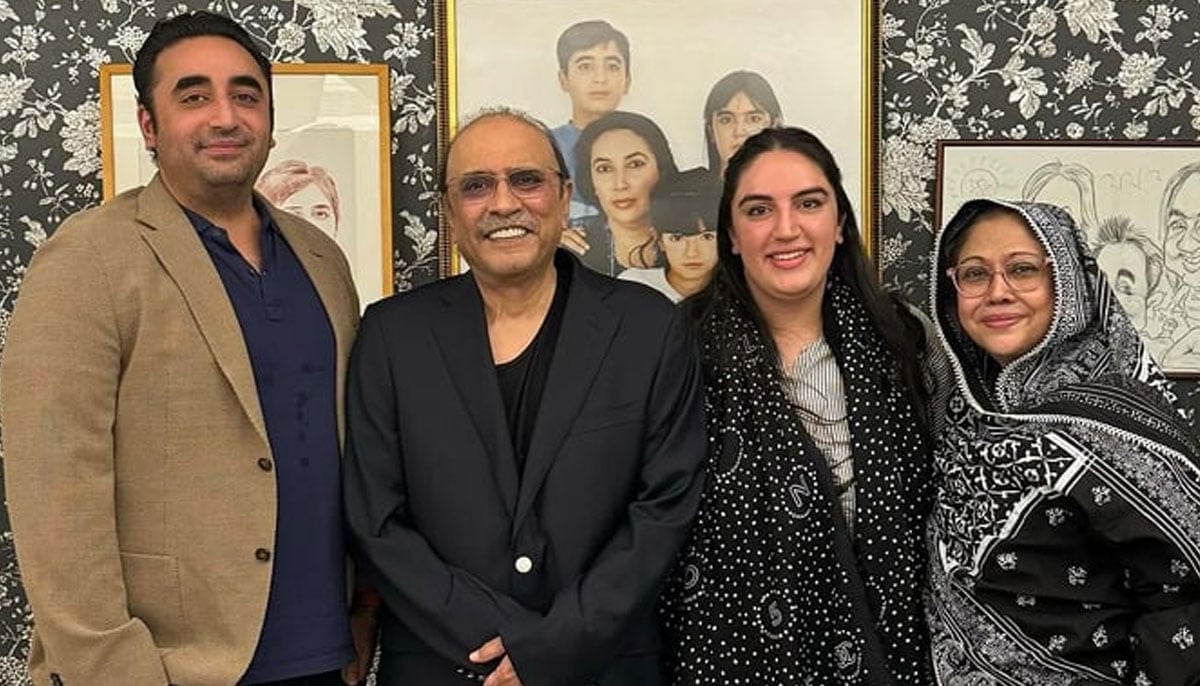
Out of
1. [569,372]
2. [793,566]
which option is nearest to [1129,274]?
[793,566]

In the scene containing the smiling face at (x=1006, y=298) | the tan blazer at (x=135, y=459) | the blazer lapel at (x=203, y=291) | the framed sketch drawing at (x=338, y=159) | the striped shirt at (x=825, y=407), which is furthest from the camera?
the framed sketch drawing at (x=338, y=159)

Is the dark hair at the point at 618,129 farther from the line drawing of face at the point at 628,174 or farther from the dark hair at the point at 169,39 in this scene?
the dark hair at the point at 169,39

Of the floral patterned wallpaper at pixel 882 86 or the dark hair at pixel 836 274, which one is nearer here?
the dark hair at pixel 836 274

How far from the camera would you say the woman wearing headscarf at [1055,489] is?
5.67 ft

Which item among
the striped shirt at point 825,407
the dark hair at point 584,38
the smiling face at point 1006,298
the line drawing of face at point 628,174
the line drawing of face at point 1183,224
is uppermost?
the dark hair at point 584,38

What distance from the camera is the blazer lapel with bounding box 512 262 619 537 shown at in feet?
6.09

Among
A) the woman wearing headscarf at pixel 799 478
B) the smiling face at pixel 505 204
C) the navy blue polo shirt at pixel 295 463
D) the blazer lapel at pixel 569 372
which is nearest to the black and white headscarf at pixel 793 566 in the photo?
the woman wearing headscarf at pixel 799 478

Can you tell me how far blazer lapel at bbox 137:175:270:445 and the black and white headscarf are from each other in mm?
760

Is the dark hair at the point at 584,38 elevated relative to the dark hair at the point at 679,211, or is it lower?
elevated

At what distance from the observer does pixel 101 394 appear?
1688mm

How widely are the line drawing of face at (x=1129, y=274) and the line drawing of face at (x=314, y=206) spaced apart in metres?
1.74

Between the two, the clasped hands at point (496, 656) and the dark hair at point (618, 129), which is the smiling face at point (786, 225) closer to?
the dark hair at point (618, 129)

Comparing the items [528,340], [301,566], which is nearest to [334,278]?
[528,340]

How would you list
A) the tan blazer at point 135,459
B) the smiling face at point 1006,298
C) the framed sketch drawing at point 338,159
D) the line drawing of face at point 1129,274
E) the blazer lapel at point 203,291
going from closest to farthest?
the tan blazer at point 135,459 < the blazer lapel at point 203,291 < the smiling face at point 1006,298 < the framed sketch drawing at point 338,159 < the line drawing of face at point 1129,274
